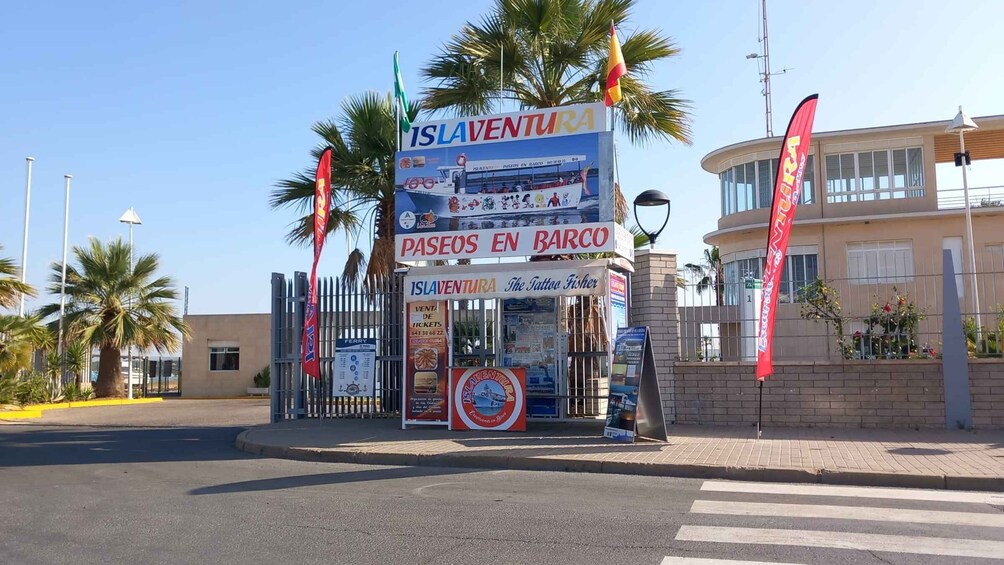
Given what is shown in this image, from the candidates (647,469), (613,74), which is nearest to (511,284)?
(613,74)

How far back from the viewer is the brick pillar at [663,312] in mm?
14297

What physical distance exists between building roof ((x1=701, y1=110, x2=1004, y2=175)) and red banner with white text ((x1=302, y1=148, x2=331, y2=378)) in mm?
19250

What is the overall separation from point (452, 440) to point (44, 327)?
17302mm

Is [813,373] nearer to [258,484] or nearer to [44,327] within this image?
[258,484]

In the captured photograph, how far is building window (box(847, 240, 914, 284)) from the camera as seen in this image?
2895cm

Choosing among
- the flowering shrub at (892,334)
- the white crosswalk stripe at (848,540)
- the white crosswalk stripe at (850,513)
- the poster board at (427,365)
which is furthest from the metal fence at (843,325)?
the white crosswalk stripe at (848,540)

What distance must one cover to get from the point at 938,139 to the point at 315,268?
23809 mm

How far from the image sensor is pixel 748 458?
1030 cm

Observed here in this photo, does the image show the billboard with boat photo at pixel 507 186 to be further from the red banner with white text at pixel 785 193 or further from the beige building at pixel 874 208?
the beige building at pixel 874 208

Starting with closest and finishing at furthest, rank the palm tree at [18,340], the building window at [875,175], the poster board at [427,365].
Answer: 1. the poster board at [427,365]
2. the palm tree at [18,340]
3. the building window at [875,175]

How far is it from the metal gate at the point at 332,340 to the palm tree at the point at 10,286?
407 inches

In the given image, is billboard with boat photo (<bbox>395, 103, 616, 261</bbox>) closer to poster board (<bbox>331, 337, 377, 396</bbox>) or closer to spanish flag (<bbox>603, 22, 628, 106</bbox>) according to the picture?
spanish flag (<bbox>603, 22, 628, 106</bbox>)

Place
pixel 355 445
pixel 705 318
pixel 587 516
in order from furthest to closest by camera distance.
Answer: pixel 705 318 → pixel 355 445 → pixel 587 516

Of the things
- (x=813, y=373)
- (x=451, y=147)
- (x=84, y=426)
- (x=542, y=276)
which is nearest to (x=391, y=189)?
(x=451, y=147)
